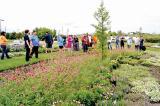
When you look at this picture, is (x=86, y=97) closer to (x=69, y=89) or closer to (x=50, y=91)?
(x=69, y=89)

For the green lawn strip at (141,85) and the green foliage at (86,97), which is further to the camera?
the green lawn strip at (141,85)

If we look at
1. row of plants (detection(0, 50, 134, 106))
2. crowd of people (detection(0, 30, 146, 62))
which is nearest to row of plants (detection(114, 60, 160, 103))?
row of plants (detection(0, 50, 134, 106))

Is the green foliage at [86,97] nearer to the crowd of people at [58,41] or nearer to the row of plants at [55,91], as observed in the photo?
the row of plants at [55,91]

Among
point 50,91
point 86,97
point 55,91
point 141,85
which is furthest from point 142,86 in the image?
point 50,91

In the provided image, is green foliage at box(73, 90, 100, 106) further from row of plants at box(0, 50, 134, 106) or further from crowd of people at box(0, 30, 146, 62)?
crowd of people at box(0, 30, 146, 62)

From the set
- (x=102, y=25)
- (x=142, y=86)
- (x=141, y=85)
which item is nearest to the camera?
(x=142, y=86)

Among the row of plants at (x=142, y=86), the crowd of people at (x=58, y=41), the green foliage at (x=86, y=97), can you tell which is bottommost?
the row of plants at (x=142, y=86)

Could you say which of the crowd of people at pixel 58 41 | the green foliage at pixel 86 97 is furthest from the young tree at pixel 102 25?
the green foliage at pixel 86 97

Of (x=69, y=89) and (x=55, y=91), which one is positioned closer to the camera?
(x=55, y=91)

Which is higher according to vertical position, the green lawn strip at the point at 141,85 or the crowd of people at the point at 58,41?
the crowd of people at the point at 58,41

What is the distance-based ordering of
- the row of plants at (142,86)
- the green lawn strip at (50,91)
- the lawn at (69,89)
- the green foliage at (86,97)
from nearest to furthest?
the green lawn strip at (50,91), the lawn at (69,89), the green foliage at (86,97), the row of plants at (142,86)

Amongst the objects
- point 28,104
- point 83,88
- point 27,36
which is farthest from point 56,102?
point 27,36

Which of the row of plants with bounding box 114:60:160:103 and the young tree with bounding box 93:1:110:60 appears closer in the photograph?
the row of plants with bounding box 114:60:160:103

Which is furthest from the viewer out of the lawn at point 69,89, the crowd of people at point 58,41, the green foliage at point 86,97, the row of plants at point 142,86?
the crowd of people at point 58,41
